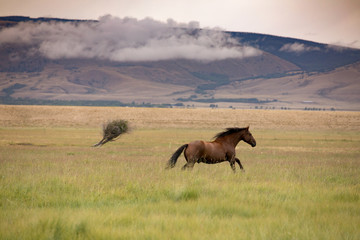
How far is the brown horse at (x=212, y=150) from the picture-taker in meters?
15.2

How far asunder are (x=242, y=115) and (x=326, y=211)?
289ft

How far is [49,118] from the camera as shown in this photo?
8519cm

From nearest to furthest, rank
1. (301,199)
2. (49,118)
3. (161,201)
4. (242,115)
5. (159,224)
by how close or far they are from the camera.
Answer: (159,224)
(161,201)
(301,199)
(49,118)
(242,115)

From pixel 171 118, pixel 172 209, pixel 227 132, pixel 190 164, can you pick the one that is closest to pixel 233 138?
pixel 227 132

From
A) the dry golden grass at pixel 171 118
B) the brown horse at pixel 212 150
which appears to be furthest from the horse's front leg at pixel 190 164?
the dry golden grass at pixel 171 118

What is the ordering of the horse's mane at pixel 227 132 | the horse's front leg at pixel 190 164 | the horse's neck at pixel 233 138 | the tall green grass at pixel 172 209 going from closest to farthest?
1. the tall green grass at pixel 172 209
2. the horse's front leg at pixel 190 164
3. the horse's neck at pixel 233 138
4. the horse's mane at pixel 227 132

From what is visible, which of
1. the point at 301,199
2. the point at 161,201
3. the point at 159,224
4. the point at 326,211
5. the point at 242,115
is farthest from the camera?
the point at 242,115

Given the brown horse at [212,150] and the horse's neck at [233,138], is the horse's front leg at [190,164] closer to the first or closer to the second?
the brown horse at [212,150]

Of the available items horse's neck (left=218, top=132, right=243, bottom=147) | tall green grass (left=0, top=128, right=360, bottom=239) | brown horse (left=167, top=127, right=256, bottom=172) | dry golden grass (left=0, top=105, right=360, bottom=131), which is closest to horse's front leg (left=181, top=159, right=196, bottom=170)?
brown horse (left=167, top=127, right=256, bottom=172)

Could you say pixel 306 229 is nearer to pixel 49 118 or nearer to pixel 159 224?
pixel 159 224

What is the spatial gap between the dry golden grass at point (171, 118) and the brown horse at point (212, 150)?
6026 centimetres

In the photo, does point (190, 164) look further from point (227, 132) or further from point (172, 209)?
point (172, 209)

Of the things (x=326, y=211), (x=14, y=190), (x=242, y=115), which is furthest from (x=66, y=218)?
(x=242, y=115)

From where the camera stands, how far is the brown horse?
598 inches
